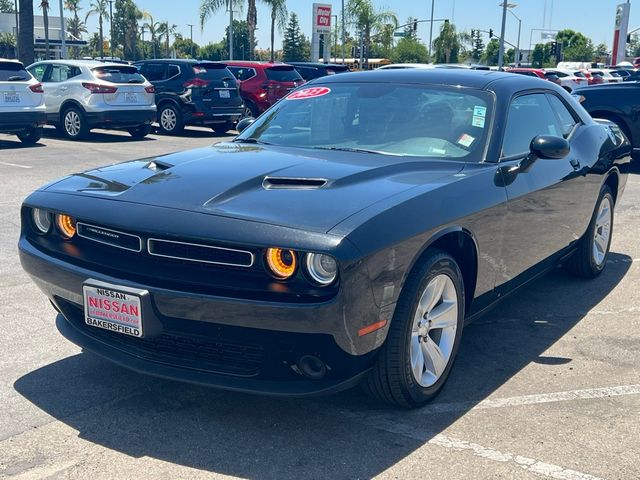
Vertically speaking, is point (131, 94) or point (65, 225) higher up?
point (131, 94)

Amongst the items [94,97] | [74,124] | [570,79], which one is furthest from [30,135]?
[570,79]

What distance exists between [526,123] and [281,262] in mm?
2365

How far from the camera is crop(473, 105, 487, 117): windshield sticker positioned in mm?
4465

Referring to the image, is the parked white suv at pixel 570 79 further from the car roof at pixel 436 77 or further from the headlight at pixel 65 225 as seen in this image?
the headlight at pixel 65 225

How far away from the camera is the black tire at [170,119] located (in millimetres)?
17609

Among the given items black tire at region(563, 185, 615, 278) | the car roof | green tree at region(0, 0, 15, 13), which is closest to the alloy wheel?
the car roof

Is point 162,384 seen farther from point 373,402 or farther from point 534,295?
point 534,295

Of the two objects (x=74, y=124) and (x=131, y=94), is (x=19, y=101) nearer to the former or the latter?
(x=74, y=124)

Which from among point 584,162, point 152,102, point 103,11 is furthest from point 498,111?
point 103,11

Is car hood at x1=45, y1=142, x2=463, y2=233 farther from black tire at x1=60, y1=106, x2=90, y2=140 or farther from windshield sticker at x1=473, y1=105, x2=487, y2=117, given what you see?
black tire at x1=60, y1=106, x2=90, y2=140

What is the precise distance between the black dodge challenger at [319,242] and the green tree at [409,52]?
79746mm

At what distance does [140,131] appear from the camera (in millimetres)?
16438

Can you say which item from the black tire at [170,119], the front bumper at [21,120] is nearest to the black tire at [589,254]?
the front bumper at [21,120]

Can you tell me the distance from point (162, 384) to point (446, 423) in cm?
139
